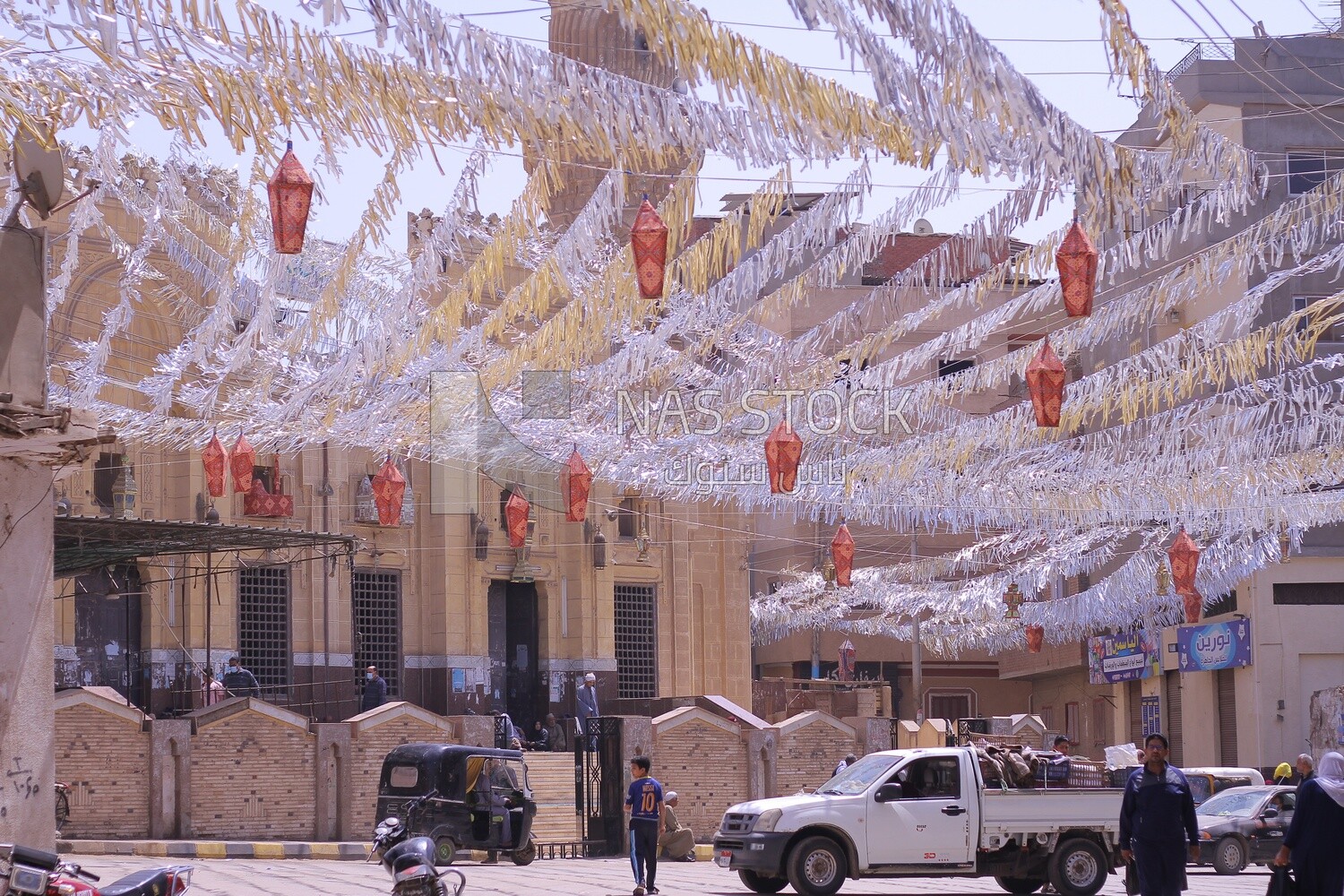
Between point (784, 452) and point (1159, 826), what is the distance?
7990 millimetres

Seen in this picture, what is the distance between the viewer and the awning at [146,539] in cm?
2364

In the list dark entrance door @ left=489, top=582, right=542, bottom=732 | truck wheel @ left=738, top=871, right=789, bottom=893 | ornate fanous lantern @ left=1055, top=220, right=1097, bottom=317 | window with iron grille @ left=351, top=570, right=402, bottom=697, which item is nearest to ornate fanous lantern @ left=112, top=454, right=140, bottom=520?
window with iron grille @ left=351, top=570, right=402, bottom=697

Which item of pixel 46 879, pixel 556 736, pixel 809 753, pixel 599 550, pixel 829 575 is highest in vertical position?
pixel 599 550

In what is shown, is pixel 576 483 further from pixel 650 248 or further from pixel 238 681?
pixel 238 681

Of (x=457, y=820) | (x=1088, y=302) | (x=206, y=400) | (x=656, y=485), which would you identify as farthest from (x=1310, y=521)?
(x=206, y=400)

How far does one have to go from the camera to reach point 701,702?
3428cm

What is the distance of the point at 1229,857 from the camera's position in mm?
23109

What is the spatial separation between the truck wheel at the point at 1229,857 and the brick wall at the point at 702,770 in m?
9.55

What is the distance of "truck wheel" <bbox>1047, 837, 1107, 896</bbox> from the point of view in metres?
17.9

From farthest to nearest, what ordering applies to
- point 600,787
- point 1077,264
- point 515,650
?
point 515,650 < point 600,787 < point 1077,264

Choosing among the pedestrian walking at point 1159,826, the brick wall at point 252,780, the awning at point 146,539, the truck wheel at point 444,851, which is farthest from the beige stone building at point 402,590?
the pedestrian walking at point 1159,826

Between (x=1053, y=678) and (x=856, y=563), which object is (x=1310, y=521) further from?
(x=1053, y=678)

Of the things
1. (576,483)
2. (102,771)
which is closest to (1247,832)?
(576,483)

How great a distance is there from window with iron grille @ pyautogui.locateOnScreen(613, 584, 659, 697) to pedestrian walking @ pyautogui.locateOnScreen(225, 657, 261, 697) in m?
10.9
